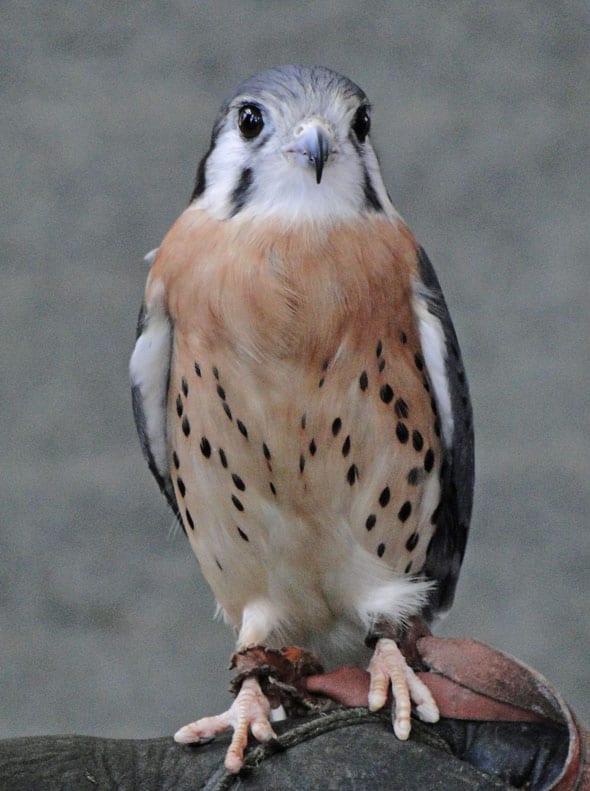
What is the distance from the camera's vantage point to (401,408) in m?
1.84

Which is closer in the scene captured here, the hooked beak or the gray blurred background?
the hooked beak

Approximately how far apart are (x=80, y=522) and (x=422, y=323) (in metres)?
1.91

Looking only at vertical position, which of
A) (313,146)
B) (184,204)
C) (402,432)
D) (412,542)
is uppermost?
(184,204)

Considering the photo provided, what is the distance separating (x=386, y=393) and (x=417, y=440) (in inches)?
4.2

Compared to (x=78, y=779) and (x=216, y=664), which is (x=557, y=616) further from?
(x=78, y=779)

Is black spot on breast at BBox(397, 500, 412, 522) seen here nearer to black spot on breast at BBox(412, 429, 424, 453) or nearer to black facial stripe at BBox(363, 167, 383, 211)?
black spot on breast at BBox(412, 429, 424, 453)

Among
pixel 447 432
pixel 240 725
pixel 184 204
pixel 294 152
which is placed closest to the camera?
pixel 240 725

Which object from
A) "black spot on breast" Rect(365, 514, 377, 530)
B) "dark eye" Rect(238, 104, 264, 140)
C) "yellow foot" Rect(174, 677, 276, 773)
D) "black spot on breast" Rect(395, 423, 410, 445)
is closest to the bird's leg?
"yellow foot" Rect(174, 677, 276, 773)

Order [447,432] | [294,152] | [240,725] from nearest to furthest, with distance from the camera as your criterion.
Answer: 1. [240,725]
2. [294,152]
3. [447,432]

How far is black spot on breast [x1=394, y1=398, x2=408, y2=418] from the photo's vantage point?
6.03 ft

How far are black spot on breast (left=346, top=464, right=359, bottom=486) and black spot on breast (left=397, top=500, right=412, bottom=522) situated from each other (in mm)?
104

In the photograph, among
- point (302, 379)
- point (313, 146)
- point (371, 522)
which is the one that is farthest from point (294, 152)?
point (371, 522)

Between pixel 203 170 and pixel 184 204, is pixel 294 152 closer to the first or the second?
pixel 203 170

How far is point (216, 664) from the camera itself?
3.54 meters
